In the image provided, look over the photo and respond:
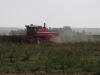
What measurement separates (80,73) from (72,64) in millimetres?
1523

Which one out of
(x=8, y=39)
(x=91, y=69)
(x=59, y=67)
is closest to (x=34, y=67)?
(x=59, y=67)

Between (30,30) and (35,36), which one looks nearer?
(35,36)

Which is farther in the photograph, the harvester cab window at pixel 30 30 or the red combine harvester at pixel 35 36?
the harvester cab window at pixel 30 30

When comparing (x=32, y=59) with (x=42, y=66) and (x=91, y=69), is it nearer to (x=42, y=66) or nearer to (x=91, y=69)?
(x=42, y=66)

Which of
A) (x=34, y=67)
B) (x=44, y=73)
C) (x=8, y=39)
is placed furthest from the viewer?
(x=8, y=39)

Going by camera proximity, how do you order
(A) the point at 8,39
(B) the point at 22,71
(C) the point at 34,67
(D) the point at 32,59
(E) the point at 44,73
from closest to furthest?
(E) the point at 44,73
(B) the point at 22,71
(C) the point at 34,67
(D) the point at 32,59
(A) the point at 8,39

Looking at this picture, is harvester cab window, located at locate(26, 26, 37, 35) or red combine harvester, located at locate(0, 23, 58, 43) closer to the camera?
red combine harvester, located at locate(0, 23, 58, 43)

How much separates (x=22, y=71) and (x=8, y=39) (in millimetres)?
14519

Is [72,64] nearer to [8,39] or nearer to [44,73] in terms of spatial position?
[44,73]

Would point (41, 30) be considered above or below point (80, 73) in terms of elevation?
above

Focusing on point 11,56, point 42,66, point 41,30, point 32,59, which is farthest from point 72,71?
point 41,30

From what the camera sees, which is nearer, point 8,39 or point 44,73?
point 44,73

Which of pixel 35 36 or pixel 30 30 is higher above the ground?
pixel 30 30

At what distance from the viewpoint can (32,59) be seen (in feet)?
47.9
